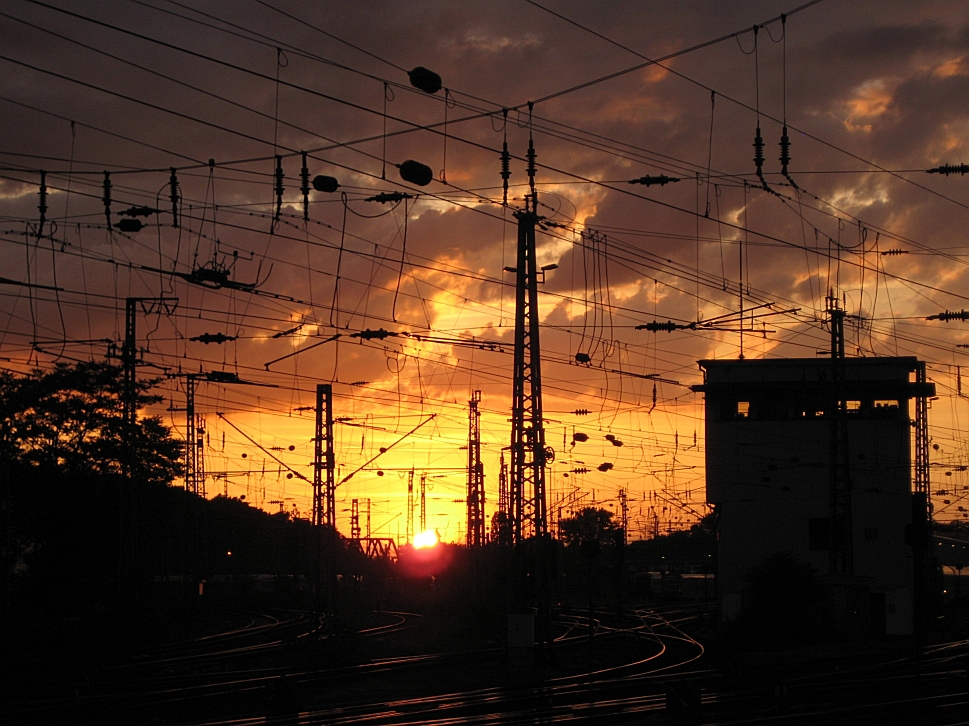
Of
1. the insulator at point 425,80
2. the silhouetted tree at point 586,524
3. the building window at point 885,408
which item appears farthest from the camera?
the silhouetted tree at point 586,524

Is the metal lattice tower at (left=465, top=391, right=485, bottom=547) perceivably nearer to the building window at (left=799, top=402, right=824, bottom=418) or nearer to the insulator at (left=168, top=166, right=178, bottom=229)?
the building window at (left=799, top=402, right=824, bottom=418)

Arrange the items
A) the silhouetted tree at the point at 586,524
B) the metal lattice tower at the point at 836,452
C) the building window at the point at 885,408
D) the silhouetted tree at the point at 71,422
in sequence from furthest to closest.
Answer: the silhouetted tree at the point at 586,524
the building window at the point at 885,408
the silhouetted tree at the point at 71,422
the metal lattice tower at the point at 836,452

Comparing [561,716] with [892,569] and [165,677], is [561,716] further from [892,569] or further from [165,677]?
[892,569]

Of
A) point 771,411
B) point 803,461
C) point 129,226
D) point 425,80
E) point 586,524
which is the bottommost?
point 586,524

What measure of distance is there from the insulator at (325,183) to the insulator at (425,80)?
3.23 m

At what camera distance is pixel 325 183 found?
22.0 meters

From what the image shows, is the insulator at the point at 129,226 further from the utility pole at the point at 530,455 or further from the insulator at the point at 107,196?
the utility pole at the point at 530,455

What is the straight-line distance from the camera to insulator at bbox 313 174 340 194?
71.6 ft

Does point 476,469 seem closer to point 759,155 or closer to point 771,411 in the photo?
point 771,411

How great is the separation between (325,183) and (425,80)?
137 inches

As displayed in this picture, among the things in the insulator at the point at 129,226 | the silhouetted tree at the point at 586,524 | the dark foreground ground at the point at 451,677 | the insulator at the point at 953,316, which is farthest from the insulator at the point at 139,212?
the silhouetted tree at the point at 586,524

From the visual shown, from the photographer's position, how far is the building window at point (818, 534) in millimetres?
60972

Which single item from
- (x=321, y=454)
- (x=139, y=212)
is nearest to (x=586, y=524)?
(x=321, y=454)

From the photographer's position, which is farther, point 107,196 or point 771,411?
point 771,411
